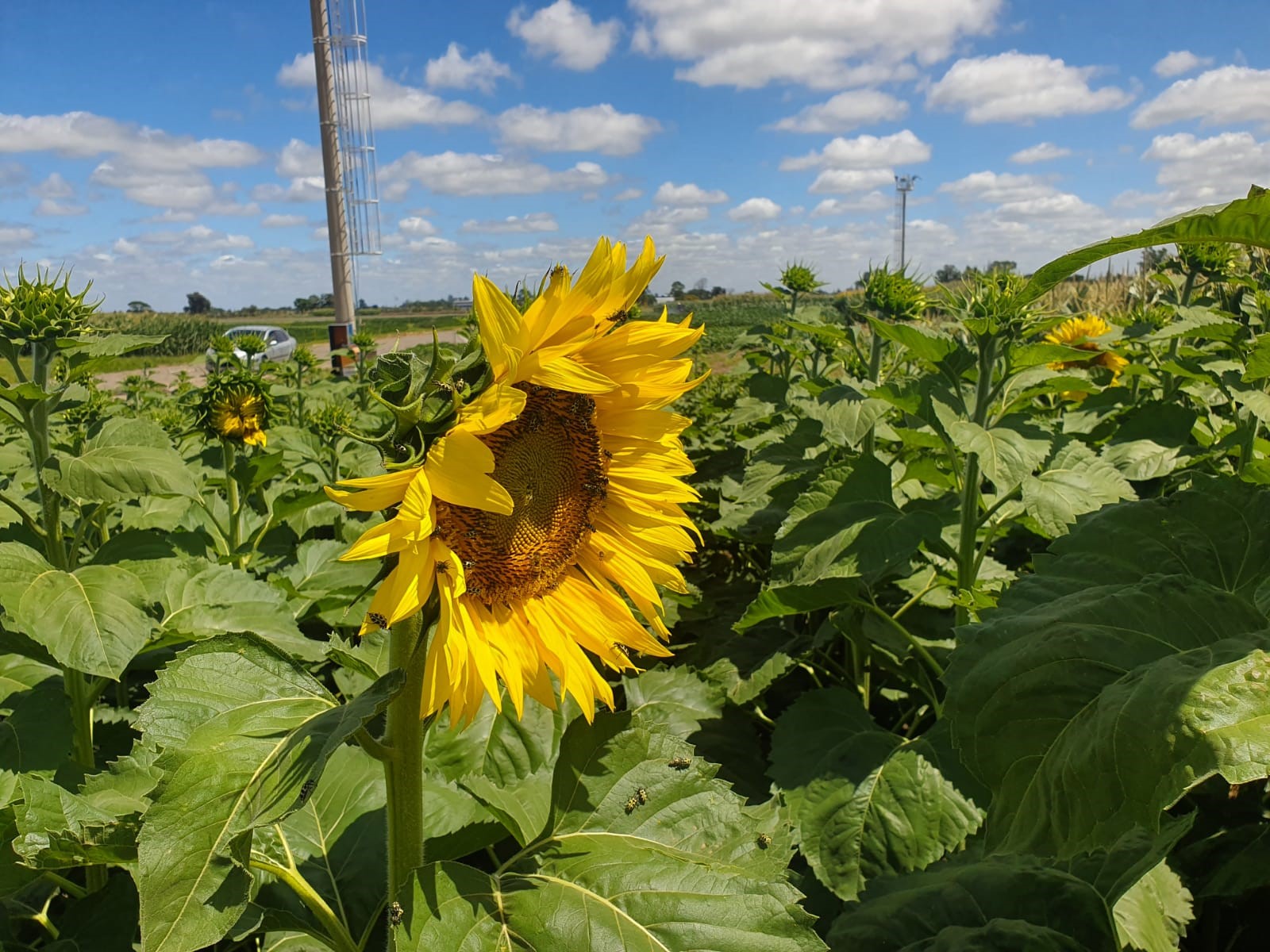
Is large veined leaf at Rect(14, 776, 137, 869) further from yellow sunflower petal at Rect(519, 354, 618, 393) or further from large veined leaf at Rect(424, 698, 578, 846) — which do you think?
yellow sunflower petal at Rect(519, 354, 618, 393)

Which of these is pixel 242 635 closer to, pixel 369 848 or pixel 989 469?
pixel 369 848

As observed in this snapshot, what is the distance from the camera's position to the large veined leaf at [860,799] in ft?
7.44

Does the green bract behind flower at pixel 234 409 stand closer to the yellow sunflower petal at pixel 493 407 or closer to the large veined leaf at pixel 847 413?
the large veined leaf at pixel 847 413

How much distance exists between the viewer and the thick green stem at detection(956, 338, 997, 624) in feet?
8.59

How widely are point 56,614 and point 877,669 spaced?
266 centimetres

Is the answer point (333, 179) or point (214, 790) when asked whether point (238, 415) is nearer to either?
point (214, 790)

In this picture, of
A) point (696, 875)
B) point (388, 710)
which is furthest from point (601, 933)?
point (388, 710)

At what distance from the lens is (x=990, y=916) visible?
1.62m

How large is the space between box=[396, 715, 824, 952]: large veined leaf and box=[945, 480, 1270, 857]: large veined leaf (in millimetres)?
414

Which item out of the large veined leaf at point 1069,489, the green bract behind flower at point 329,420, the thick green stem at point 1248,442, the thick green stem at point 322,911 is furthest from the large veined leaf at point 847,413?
the green bract behind flower at point 329,420

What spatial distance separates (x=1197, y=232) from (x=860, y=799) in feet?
6.00

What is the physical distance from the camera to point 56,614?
193 cm

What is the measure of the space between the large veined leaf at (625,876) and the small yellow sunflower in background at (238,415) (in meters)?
2.77

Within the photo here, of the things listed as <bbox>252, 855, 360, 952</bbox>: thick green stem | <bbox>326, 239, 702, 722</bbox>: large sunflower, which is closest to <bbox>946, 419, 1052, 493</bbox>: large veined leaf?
<bbox>326, 239, 702, 722</bbox>: large sunflower
